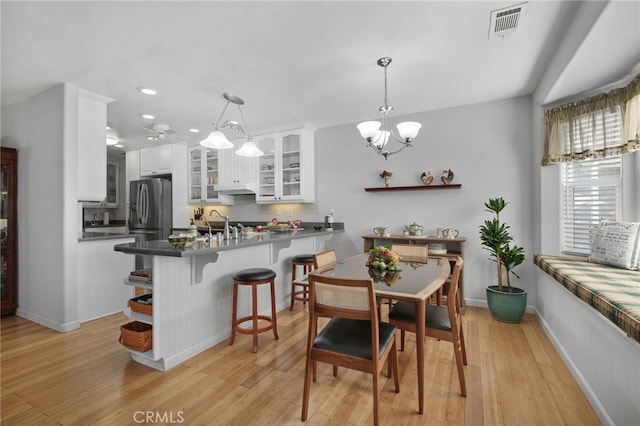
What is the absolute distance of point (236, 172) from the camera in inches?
199

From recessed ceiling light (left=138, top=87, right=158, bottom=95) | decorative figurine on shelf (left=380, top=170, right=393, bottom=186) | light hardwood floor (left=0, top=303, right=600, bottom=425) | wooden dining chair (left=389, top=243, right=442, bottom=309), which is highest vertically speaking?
recessed ceiling light (left=138, top=87, right=158, bottom=95)

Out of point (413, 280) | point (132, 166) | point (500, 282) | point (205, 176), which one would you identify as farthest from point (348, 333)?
point (132, 166)

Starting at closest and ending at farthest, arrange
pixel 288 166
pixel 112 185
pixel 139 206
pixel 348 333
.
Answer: pixel 348 333 < pixel 288 166 < pixel 139 206 < pixel 112 185

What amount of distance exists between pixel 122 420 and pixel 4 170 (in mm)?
3525

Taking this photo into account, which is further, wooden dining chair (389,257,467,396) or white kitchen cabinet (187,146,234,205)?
white kitchen cabinet (187,146,234,205)

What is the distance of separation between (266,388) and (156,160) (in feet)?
16.7

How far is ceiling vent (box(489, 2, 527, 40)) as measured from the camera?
1923mm

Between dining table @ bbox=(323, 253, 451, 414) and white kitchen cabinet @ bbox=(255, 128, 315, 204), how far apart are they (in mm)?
2168

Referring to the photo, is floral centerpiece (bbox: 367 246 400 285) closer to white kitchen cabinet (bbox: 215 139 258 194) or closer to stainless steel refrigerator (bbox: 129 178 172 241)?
white kitchen cabinet (bbox: 215 139 258 194)

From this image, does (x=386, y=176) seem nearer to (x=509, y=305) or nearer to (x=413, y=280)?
(x=509, y=305)

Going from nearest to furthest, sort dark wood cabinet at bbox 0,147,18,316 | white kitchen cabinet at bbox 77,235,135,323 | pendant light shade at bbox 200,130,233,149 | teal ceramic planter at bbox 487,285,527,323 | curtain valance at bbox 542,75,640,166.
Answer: curtain valance at bbox 542,75,640,166 < pendant light shade at bbox 200,130,233,149 < teal ceramic planter at bbox 487,285,527,323 < white kitchen cabinet at bbox 77,235,135,323 < dark wood cabinet at bbox 0,147,18,316

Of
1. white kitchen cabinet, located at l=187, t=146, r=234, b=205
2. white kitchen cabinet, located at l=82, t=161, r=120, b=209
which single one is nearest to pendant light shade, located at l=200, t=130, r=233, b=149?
white kitchen cabinet, located at l=187, t=146, r=234, b=205

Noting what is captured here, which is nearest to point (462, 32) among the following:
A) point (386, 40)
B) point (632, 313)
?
point (386, 40)

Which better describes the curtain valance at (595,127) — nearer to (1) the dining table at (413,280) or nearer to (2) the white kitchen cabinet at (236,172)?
(1) the dining table at (413,280)
